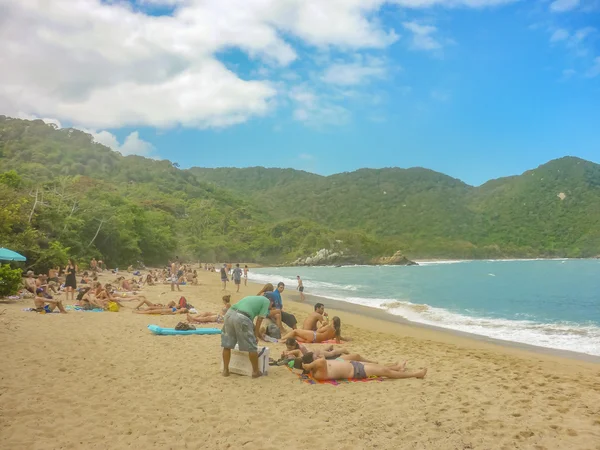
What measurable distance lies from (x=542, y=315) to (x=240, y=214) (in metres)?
95.0

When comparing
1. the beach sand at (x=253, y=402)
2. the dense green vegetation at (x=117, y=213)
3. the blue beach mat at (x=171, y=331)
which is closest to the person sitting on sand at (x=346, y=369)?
the beach sand at (x=253, y=402)

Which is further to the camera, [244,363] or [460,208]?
[460,208]

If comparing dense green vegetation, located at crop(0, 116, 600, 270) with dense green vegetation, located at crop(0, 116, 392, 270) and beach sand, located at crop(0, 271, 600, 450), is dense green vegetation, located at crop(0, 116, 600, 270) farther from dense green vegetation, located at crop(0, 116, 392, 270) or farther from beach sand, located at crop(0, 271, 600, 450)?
beach sand, located at crop(0, 271, 600, 450)

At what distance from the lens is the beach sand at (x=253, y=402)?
449 cm

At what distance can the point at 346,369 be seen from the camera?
6848 millimetres

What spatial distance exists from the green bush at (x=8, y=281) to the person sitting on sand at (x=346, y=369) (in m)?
10.1

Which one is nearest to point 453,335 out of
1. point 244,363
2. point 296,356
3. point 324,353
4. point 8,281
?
point 324,353

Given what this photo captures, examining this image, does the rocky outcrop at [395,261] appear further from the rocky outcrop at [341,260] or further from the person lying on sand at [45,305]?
the person lying on sand at [45,305]

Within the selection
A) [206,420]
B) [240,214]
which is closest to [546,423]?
[206,420]

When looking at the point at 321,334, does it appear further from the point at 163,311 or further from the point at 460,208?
the point at 460,208

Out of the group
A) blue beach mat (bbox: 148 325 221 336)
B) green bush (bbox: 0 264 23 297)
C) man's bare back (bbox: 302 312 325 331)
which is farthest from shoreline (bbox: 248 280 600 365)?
green bush (bbox: 0 264 23 297)

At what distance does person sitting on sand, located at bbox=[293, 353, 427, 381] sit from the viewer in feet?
22.0

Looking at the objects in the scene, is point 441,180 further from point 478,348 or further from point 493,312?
point 478,348

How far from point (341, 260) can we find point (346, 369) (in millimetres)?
90118
